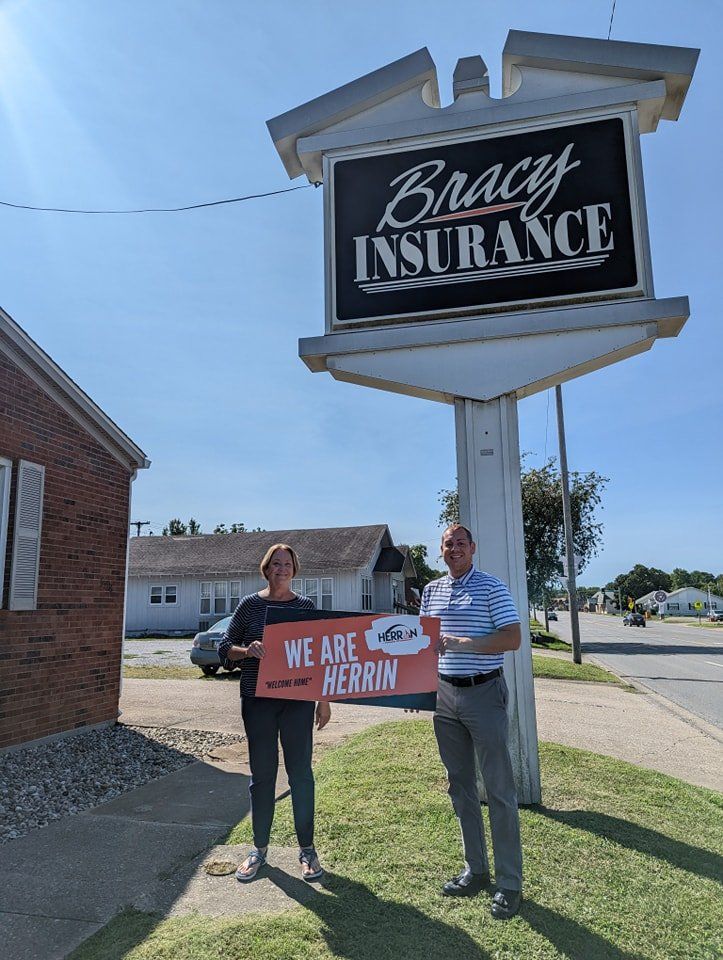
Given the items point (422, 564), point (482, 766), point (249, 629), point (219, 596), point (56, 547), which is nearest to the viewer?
point (482, 766)

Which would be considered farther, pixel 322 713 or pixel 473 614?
pixel 322 713

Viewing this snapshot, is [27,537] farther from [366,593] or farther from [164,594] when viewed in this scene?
[164,594]

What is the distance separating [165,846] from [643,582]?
152 m

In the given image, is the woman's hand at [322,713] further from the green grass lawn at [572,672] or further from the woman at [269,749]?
the green grass lawn at [572,672]

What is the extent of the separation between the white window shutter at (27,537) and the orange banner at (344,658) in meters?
4.19

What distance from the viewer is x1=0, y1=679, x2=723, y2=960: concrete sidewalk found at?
3387mm

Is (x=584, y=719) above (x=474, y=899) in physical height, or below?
below

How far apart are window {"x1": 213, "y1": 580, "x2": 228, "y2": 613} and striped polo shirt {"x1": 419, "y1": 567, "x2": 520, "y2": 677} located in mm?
28383

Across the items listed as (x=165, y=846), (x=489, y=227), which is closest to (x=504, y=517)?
(x=489, y=227)

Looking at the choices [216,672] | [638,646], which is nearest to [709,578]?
[638,646]

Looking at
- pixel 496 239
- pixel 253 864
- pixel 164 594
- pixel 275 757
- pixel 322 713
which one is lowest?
pixel 253 864

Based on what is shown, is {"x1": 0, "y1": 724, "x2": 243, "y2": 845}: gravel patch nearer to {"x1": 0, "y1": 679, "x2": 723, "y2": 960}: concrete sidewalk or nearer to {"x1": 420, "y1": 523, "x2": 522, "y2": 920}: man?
{"x1": 0, "y1": 679, "x2": 723, "y2": 960}: concrete sidewalk

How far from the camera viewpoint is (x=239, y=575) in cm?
3061

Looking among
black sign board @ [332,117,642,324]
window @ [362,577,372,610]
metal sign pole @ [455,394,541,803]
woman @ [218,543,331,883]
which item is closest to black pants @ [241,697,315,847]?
woman @ [218,543,331,883]
